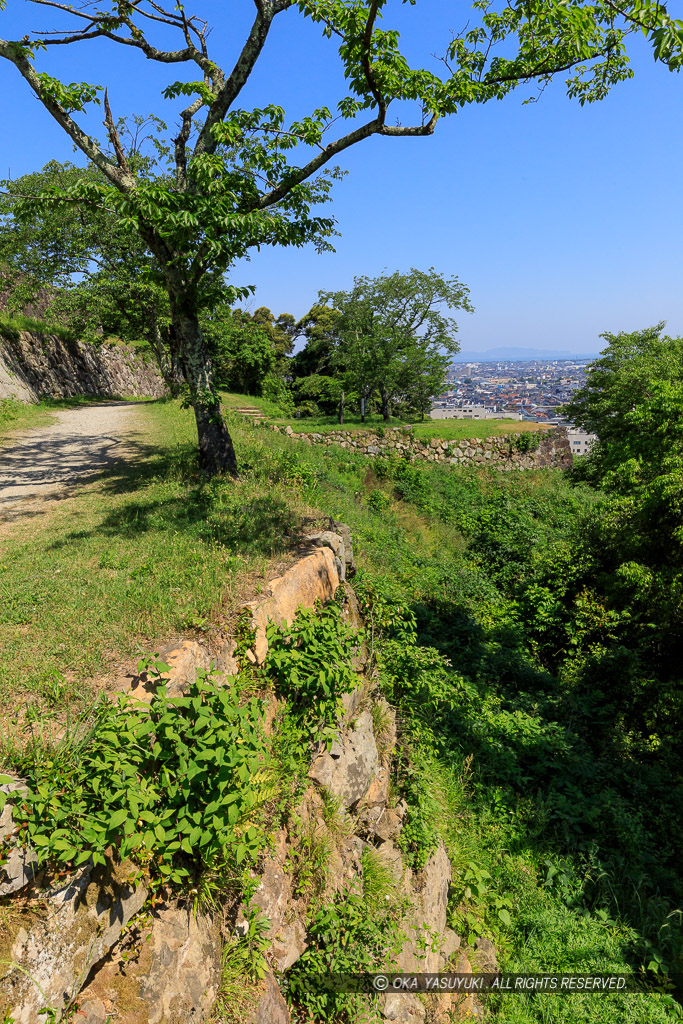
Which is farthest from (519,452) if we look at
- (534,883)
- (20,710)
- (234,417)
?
(20,710)

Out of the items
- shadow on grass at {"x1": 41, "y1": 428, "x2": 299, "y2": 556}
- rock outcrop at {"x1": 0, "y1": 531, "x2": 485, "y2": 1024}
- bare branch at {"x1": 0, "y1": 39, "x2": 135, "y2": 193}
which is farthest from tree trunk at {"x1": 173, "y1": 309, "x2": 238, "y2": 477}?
rock outcrop at {"x1": 0, "y1": 531, "x2": 485, "y2": 1024}

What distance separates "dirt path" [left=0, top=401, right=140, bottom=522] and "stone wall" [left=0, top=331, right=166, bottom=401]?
2.62m

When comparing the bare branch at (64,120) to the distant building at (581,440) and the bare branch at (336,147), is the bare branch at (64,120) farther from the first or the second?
the distant building at (581,440)

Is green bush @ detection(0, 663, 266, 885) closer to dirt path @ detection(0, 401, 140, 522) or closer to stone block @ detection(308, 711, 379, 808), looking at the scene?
stone block @ detection(308, 711, 379, 808)

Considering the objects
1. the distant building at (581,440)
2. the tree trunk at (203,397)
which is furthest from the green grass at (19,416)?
the distant building at (581,440)

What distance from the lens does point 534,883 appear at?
215 inches

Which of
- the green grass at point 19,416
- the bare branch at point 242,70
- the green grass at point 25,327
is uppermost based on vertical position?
the bare branch at point 242,70

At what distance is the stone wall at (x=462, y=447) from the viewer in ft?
62.2

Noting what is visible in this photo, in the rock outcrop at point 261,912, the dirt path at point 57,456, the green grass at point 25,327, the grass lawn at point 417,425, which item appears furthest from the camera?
the grass lawn at point 417,425

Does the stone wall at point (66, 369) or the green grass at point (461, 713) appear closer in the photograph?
the green grass at point (461, 713)

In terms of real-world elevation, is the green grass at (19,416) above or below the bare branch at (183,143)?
below

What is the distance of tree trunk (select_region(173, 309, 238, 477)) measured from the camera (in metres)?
7.89

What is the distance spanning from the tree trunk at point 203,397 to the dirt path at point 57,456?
2426 millimetres

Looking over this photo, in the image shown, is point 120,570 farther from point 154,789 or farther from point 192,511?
point 154,789
